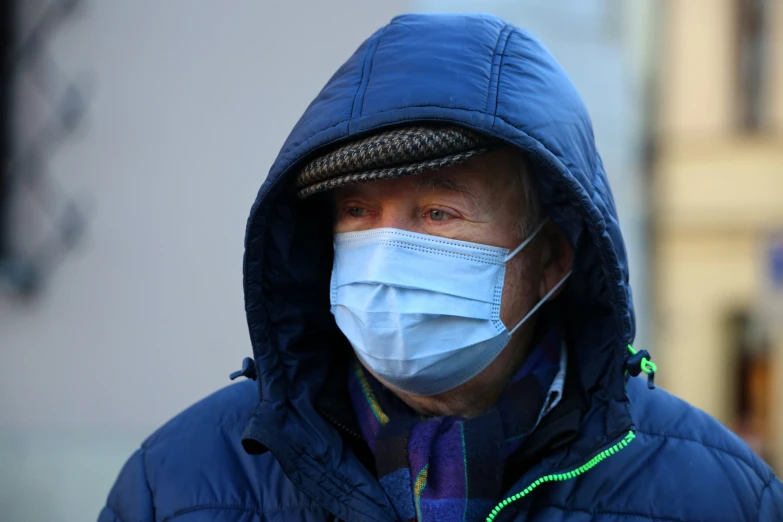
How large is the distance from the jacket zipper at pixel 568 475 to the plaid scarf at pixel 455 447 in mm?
45

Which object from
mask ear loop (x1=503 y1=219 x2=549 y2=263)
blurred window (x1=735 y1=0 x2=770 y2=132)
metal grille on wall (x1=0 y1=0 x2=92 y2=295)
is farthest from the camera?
blurred window (x1=735 y1=0 x2=770 y2=132)

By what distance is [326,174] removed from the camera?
2.13 metres

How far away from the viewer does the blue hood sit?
2.03 m

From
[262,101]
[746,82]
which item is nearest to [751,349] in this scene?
[746,82]

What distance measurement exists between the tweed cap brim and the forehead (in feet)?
0.29

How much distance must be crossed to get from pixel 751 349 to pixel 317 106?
13951 millimetres

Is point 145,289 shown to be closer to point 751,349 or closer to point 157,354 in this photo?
point 157,354

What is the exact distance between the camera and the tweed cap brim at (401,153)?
2025 mm

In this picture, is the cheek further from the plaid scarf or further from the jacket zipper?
the jacket zipper

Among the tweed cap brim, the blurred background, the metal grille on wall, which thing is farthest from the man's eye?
the metal grille on wall

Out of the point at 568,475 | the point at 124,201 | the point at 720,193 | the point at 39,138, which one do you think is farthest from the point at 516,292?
the point at 720,193

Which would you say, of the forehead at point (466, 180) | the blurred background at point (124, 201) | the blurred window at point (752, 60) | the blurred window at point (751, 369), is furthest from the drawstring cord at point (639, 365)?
the blurred window at point (752, 60)

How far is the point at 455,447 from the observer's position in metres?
2.09

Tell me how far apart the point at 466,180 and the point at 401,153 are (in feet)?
0.74
